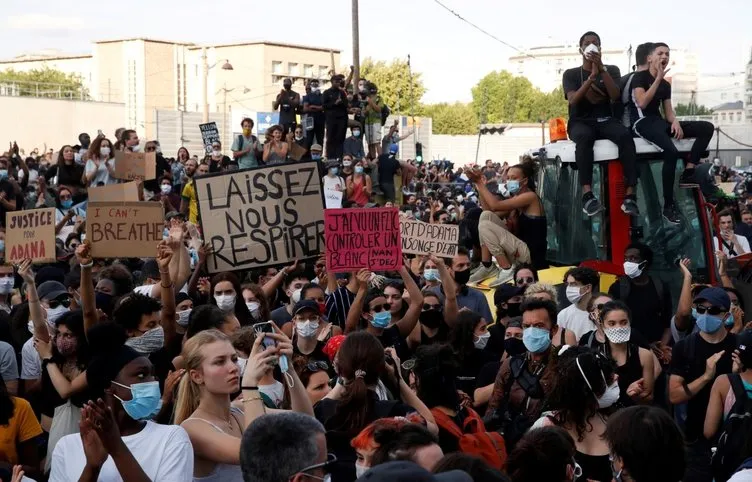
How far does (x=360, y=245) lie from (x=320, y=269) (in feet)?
5.42

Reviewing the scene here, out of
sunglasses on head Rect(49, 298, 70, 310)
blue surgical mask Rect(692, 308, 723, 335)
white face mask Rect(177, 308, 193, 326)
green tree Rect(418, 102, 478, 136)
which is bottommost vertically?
white face mask Rect(177, 308, 193, 326)

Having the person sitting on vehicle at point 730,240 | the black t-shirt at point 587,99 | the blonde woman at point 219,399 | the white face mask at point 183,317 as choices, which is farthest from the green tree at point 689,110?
the blonde woman at point 219,399

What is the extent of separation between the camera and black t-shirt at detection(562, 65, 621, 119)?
1101 cm

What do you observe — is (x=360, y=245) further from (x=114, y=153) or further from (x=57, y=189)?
(x=57, y=189)

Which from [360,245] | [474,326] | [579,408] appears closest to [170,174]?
[360,245]

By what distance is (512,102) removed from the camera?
13775 centimetres

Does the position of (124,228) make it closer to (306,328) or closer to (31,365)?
(31,365)

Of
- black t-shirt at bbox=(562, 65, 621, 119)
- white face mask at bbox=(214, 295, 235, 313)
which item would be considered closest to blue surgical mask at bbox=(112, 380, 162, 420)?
white face mask at bbox=(214, 295, 235, 313)

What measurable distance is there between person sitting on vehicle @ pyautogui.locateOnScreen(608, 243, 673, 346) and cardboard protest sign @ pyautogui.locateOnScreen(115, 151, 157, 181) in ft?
23.8

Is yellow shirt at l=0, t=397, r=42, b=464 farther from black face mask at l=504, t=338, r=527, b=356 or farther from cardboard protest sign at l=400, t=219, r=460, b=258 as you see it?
cardboard protest sign at l=400, t=219, r=460, b=258

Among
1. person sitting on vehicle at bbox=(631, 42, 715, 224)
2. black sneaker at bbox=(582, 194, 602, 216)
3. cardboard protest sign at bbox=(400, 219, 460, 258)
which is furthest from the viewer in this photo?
black sneaker at bbox=(582, 194, 602, 216)

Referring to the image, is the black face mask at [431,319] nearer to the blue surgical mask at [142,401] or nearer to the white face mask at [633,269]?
the white face mask at [633,269]

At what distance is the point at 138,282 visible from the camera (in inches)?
428

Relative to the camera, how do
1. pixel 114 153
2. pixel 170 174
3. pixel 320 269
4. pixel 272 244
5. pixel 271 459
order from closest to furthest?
pixel 271 459, pixel 272 244, pixel 320 269, pixel 114 153, pixel 170 174
